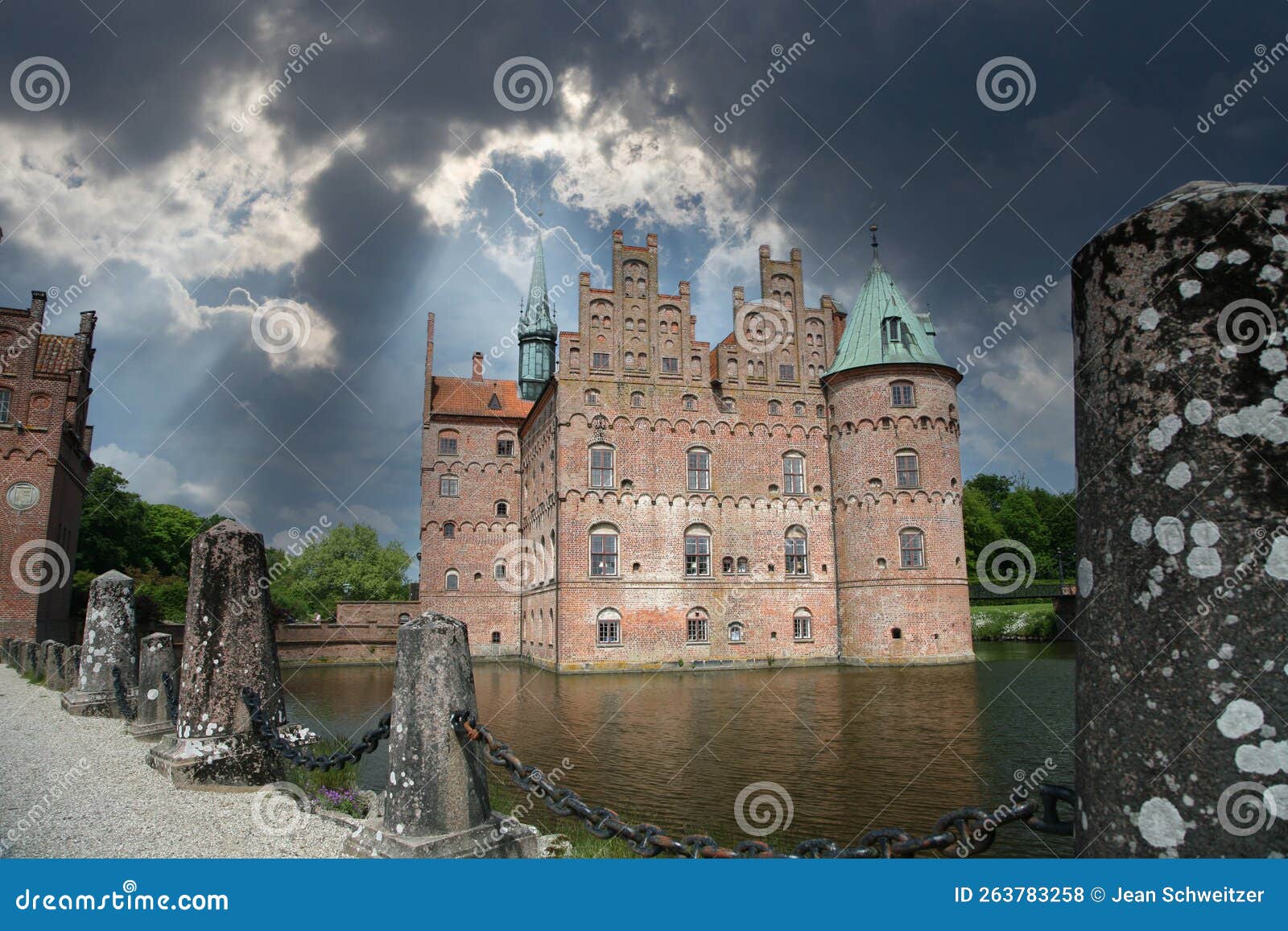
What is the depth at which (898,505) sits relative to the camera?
102ft

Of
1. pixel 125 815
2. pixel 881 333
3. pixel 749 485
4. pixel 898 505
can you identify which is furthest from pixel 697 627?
pixel 125 815

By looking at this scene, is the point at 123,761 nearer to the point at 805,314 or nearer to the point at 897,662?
the point at 897,662

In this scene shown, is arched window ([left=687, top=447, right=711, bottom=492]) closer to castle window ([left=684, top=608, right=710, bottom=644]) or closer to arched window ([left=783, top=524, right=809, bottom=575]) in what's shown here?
arched window ([left=783, top=524, right=809, bottom=575])

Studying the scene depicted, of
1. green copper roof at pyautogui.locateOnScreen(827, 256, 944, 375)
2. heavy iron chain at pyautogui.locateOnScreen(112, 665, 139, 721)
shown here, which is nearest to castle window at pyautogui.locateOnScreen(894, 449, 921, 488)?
green copper roof at pyautogui.locateOnScreen(827, 256, 944, 375)

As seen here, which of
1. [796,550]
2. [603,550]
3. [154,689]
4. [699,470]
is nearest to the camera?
[154,689]

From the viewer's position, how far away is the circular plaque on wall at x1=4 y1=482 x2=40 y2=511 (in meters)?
29.2

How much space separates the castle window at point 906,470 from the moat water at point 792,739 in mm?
7923

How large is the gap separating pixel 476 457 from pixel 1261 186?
3911 centimetres

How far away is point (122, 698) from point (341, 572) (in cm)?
6060

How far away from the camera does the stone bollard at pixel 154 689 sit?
10195 millimetres

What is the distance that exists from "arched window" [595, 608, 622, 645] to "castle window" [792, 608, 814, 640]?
7.42 meters

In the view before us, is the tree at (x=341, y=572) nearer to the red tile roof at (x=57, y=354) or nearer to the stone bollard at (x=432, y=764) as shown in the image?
the red tile roof at (x=57, y=354)

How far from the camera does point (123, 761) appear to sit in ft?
28.6

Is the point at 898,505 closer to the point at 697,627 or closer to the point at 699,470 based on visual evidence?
the point at 699,470
